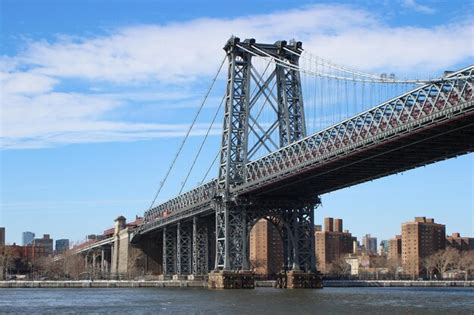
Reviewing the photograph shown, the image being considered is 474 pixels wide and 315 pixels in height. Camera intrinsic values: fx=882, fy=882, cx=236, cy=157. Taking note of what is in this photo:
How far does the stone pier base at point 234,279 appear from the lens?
105062 mm

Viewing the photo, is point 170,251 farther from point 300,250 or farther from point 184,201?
point 300,250

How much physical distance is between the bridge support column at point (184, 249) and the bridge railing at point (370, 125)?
48.6m

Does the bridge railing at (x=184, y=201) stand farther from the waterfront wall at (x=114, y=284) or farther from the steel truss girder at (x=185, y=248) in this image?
the waterfront wall at (x=114, y=284)

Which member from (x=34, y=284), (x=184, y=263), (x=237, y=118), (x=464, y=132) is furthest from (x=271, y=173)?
(x=34, y=284)

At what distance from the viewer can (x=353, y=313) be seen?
204ft

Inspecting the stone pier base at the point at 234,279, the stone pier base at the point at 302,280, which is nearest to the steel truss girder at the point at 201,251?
the stone pier base at the point at 302,280

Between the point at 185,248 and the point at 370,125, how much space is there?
270 ft

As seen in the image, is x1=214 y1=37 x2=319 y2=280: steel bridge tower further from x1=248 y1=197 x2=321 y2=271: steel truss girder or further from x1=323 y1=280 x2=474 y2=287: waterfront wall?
x1=323 y1=280 x2=474 y2=287: waterfront wall

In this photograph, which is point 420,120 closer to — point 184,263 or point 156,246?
point 184,263

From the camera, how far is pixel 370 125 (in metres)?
78.8

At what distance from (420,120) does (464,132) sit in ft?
16.6

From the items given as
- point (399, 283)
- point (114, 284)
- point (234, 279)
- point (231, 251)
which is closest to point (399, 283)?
point (399, 283)

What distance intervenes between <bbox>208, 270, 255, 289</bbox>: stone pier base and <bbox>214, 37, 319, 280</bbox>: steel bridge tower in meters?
1.03

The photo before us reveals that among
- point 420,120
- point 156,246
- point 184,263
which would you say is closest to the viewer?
point 420,120
